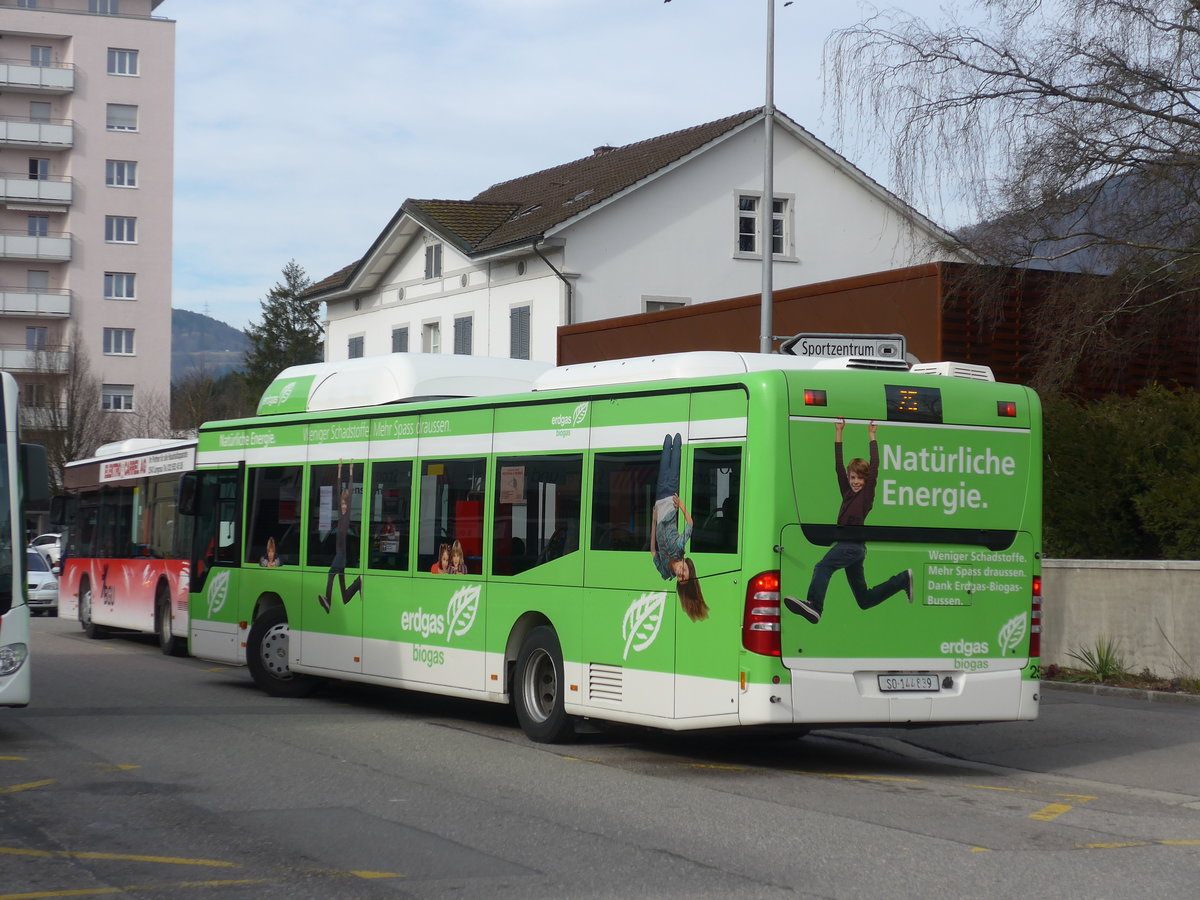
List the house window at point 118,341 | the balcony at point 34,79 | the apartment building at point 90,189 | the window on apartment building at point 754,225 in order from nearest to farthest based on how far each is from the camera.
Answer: the window on apartment building at point 754,225, the balcony at point 34,79, the apartment building at point 90,189, the house window at point 118,341

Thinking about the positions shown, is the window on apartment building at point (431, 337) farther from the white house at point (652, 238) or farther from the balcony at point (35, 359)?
the balcony at point (35, 359)

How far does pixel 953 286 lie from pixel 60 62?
6839 centimetres

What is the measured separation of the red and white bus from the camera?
22391 mm

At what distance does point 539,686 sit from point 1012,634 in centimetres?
376

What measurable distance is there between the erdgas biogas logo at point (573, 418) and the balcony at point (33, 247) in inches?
2815

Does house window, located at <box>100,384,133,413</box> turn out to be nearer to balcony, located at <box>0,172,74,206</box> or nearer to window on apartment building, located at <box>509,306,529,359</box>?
balcony, located at <box>0,172,74,206</box>

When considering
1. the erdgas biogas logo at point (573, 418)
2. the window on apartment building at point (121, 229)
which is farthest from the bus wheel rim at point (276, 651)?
the window on apartment building at point (121, 229)

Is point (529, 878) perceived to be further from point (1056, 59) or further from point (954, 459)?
point (1056, 59)

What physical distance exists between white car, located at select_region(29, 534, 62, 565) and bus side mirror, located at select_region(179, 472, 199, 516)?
2970 cm

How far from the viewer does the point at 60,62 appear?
79812mm

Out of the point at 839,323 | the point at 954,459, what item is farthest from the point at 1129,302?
the point at 954,459

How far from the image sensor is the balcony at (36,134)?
77812mm

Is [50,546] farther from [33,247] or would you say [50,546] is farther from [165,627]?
[165,627]

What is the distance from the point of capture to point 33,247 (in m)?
77.9
